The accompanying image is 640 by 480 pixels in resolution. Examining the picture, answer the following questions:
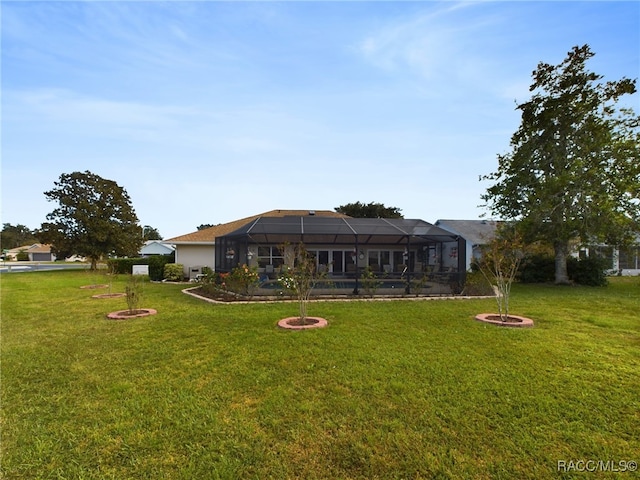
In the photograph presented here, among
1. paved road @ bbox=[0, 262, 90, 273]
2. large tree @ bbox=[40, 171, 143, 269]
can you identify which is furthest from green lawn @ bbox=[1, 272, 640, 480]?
paved road @ bbox=[0, 262, 90, 273]

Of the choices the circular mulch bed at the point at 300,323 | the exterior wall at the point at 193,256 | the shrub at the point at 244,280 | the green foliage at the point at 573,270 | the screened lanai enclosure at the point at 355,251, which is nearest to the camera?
the circular mulch bed at the point at 300,323

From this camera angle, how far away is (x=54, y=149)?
40.0 feet

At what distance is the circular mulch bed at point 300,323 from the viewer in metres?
6.70

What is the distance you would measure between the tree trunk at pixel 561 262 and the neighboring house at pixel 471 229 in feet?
17.6

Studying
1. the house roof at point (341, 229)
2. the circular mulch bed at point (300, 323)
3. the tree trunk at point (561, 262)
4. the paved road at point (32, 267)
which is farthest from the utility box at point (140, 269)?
the tree trunk at point (561, 262)

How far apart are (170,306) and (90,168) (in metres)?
23.4

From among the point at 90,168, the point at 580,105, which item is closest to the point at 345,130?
the point at 580,105

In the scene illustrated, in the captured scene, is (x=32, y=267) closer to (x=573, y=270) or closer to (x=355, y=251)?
(x=355, y=251)

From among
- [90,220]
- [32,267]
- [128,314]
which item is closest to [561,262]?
[128,314]

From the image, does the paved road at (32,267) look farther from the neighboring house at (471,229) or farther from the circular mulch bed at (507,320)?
the circular mulch bed at (507,320)

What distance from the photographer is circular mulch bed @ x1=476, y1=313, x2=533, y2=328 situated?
696cm

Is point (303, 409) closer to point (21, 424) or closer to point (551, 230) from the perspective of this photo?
point (21, 424)

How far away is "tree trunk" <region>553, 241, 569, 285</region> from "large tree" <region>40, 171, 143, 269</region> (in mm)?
29570

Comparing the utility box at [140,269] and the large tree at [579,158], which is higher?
the large tree at [579,158]
